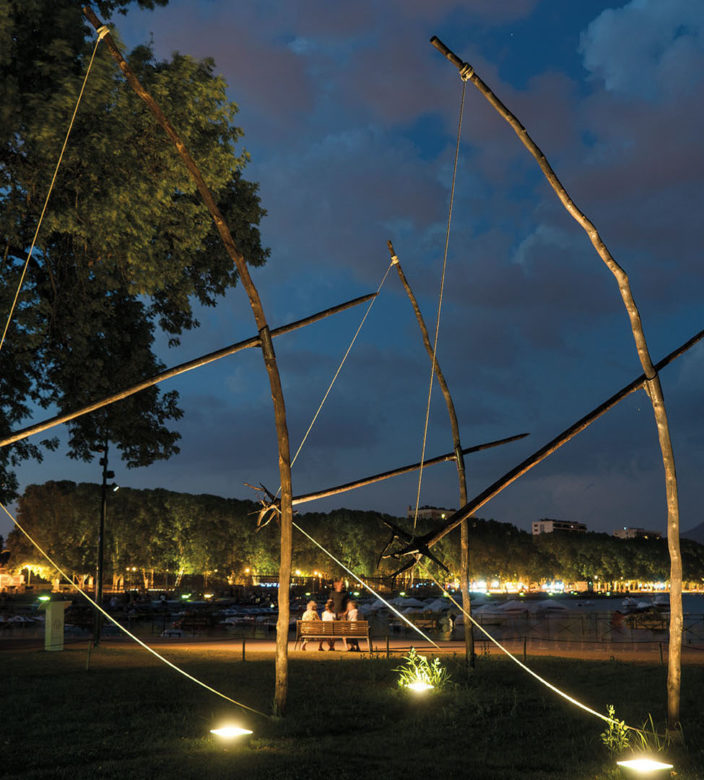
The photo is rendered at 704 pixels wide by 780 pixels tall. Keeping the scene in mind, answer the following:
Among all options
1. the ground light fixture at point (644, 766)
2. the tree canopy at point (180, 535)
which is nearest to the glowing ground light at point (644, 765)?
the ground light fixture at point (644, 766)

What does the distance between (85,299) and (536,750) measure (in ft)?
44.4

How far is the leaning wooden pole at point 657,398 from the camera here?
928 centimetres

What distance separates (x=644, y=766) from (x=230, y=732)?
15.7ft

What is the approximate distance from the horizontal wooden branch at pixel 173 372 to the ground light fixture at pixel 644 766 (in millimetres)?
7043

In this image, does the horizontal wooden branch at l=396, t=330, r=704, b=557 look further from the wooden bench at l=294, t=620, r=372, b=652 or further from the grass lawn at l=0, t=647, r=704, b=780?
the wooden bench at l=294, t=620, r=372, b=652

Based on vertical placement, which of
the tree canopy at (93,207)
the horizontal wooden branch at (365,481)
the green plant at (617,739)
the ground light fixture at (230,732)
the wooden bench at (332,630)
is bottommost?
the wooden bench at (332,630)

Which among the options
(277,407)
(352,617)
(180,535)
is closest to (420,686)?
(277,407)

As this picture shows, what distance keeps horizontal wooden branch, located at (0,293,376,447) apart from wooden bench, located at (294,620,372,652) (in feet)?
36.1

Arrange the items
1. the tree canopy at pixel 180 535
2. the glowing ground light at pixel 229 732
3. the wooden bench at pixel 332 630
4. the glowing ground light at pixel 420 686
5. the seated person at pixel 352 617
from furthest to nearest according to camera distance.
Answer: the tree canopy at pixel 180 535, the seated person at pixel 352 617, the wooden bench at pixel 332 630, the glowing ground light at pixel 420 686, the glowing ground light at pixel 229 732

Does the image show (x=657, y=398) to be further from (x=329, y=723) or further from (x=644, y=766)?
(x=329, y=723)

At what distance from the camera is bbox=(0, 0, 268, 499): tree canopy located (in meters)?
15.5

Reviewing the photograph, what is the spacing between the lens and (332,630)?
21672mm

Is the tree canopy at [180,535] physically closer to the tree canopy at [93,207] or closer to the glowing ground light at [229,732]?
the tree canopy at [93,207]

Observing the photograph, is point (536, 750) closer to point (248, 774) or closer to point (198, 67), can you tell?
point (248, 774)
